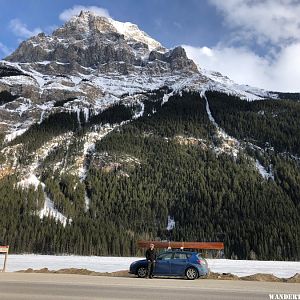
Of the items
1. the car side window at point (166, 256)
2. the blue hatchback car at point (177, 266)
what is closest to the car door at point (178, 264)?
the blue hatchback car at point (177, 266)

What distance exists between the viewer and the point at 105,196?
628ft

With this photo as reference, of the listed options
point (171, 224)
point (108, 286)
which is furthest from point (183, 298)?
point (171, 224)

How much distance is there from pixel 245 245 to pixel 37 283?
5584 inches

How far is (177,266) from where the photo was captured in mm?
33031

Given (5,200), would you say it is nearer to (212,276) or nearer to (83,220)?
(83,220)

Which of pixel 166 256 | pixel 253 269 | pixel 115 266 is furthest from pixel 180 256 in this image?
pixel 253 269

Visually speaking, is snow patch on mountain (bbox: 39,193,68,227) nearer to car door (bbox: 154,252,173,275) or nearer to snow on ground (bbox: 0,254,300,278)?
snow on ground (bbox: 0,254,300,278)

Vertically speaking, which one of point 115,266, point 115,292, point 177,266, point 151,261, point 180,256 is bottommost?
point 115,292

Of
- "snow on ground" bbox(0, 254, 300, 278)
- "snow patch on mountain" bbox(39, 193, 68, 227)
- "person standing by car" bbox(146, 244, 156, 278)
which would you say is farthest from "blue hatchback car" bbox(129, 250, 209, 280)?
"snow patch on mountain" bbox(39, 193, 68, 227)

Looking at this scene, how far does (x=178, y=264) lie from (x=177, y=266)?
161 millimetres

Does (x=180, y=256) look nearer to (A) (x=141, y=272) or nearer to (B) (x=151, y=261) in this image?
(B) (x=151, y=261)

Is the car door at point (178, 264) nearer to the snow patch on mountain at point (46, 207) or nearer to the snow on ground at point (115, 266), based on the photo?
the snow on ground at point (115, 266)

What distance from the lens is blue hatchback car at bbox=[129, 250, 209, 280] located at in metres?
32.8

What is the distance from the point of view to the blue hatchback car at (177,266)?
32.8 meters
